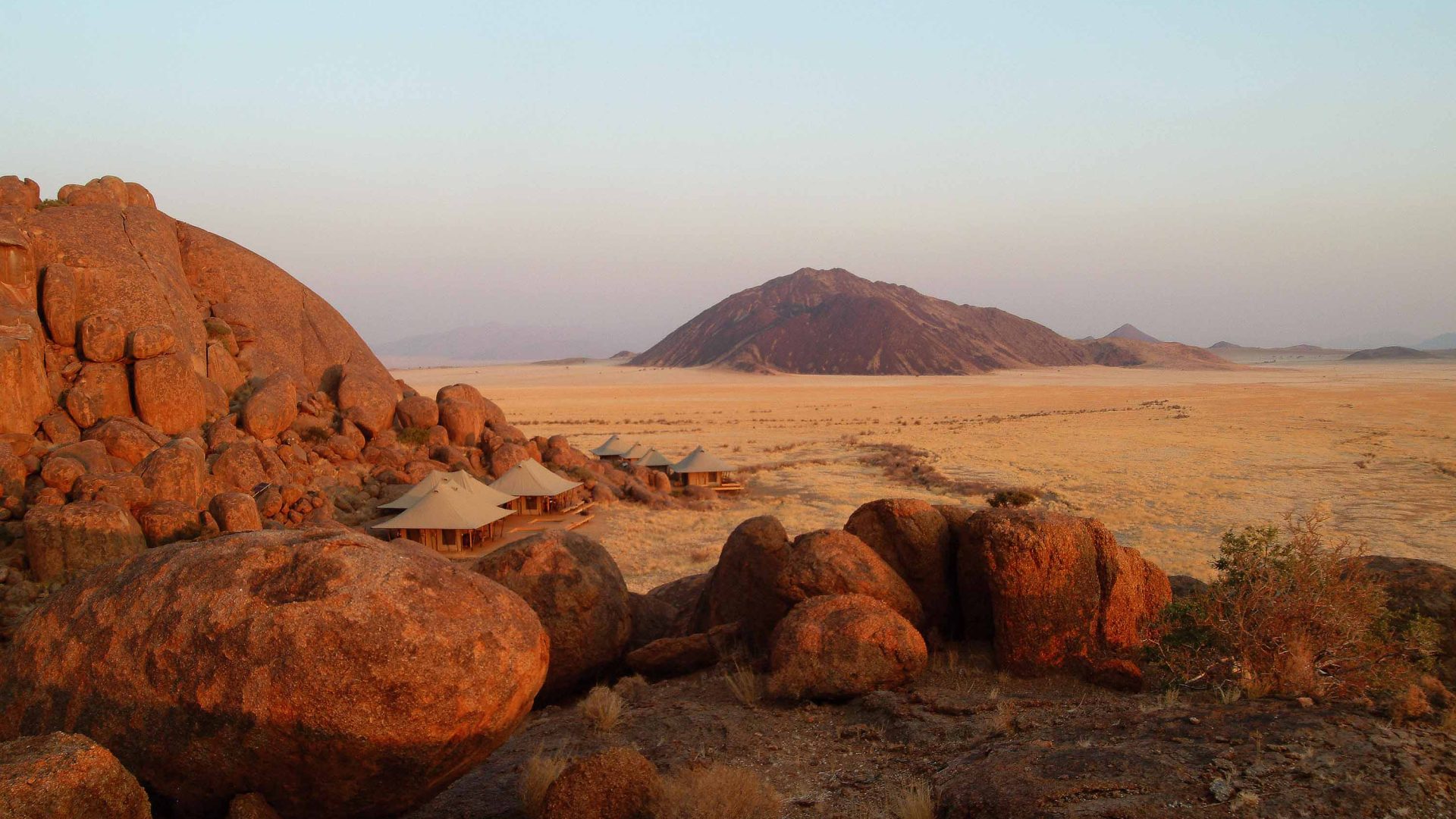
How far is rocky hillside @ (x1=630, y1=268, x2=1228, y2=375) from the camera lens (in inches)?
5920

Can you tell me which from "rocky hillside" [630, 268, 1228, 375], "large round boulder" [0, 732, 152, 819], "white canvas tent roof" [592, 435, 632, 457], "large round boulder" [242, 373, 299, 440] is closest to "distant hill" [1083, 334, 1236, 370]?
"rocky hillside" [630, 268, 1228, 375]

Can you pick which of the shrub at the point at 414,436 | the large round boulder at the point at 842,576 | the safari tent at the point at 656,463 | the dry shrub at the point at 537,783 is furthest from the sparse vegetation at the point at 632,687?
the safari tent at the point at 656,463

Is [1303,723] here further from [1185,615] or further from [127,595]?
[127,595]

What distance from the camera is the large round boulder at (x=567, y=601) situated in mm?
9172

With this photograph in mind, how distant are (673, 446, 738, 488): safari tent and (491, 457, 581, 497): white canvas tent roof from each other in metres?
5.86

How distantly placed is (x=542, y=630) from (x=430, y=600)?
0.92m

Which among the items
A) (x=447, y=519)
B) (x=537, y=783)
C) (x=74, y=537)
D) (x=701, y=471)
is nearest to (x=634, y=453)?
(x=701, y=471)

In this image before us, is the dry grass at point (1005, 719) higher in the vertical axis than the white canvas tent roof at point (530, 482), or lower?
higher

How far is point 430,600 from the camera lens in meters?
5.08

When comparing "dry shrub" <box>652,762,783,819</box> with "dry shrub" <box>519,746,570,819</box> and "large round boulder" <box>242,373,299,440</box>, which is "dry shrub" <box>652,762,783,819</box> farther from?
"large round boulder" <box>242,373,299,440</box>

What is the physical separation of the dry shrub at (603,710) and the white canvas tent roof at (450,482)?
516 inches

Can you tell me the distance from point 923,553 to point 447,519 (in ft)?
41.2

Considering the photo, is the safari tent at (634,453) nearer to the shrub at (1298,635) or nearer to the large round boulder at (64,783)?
the shrub at (1298,635)

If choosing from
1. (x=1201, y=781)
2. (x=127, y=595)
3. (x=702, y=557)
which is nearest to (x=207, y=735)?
(x=127, y=595)
